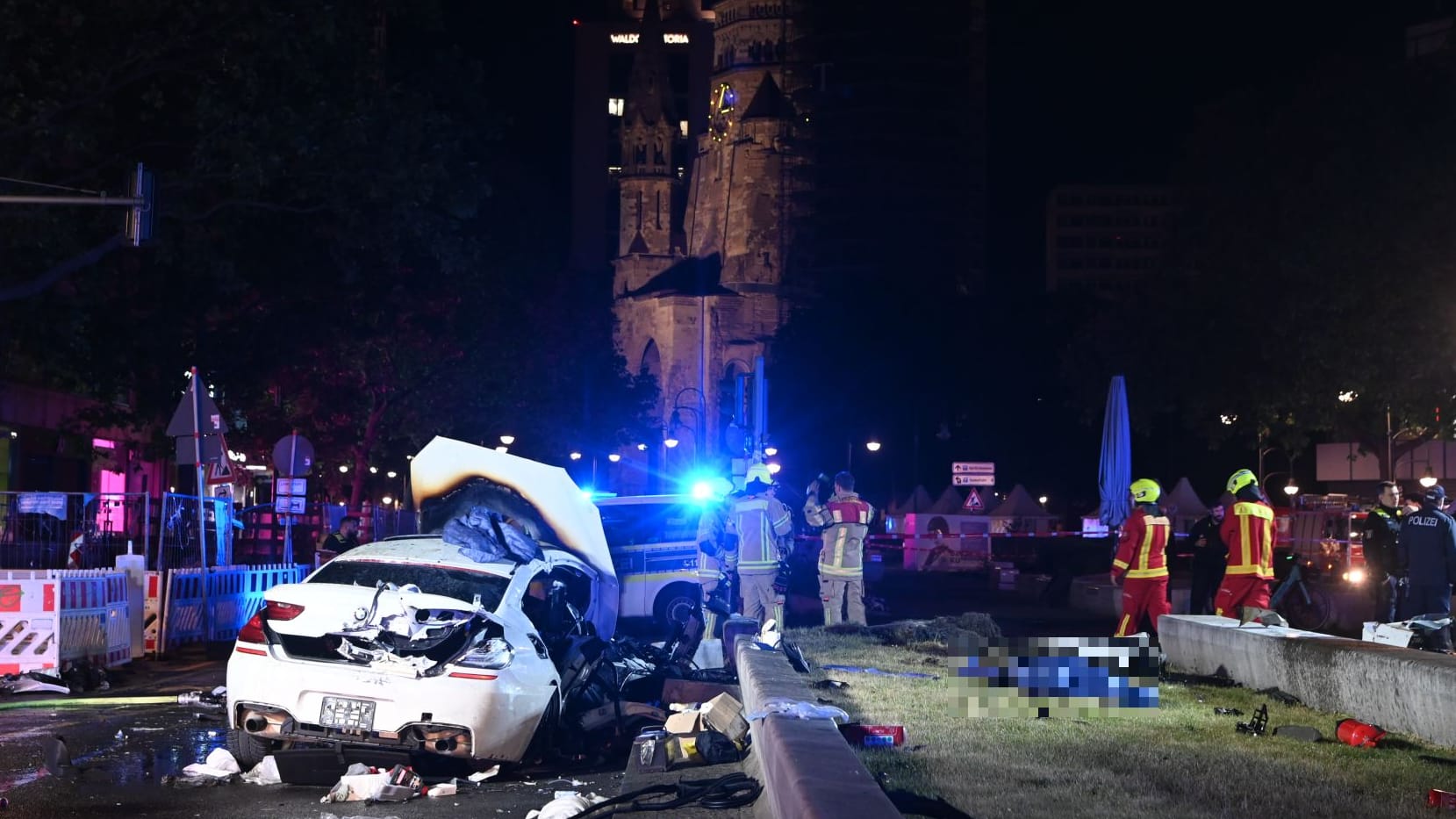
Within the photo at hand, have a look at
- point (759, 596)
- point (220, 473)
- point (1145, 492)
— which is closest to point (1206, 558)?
point (1145, 492)

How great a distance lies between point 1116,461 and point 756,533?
1376 cm

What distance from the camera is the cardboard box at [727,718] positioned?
9406 millimetres

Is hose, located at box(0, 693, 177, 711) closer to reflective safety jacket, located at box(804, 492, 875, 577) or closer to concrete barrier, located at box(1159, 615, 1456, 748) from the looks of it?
reflective safety jacket, located at box(804, 492, 875, 577)

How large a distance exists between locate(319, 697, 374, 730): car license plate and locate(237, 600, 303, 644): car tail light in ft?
2.03

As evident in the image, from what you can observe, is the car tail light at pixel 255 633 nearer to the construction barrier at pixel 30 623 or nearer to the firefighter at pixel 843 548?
the construction barrier at pixel 30 623

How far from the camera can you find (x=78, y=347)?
74.7ft

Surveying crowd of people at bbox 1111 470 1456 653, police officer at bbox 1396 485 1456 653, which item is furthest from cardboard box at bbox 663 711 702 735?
police officer at bbox 1396 485 1456 653

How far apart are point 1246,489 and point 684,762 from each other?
767 cm

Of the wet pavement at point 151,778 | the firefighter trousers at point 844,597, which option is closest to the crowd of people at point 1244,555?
the firefighter trousers at point 844,597

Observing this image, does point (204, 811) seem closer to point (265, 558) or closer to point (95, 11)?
point (95, 11)

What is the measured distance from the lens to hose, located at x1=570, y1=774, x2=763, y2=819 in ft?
25.8

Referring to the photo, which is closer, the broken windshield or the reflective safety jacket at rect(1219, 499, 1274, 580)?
the broken windshield

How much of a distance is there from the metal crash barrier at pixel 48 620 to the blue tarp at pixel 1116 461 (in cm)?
1744

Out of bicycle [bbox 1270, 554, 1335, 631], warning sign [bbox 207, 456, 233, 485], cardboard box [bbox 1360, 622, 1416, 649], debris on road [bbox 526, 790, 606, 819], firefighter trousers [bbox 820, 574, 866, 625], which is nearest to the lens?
debris on road [bbox 526, 790, 606, 819]
